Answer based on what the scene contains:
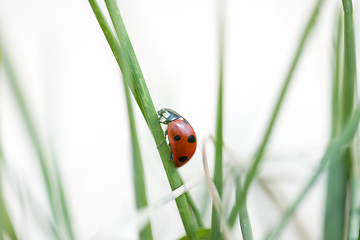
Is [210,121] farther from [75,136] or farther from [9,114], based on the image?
[9,114]

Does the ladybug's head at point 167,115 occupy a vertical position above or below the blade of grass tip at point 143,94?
below

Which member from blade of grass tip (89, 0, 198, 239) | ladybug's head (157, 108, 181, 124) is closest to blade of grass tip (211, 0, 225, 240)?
blade of grass tip (89, 0, 198, 239)

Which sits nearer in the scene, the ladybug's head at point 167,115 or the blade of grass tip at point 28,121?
the blade of grass tip at point 28,121

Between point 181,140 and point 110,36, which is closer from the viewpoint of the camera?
point 110,36

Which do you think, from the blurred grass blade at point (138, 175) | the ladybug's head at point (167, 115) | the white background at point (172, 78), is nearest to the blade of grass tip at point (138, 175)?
the blurred grass blade at point (138, 175)

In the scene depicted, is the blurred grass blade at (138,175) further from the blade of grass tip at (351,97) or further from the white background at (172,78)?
the white background at (172,78)

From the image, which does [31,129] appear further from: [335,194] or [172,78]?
[172,78]

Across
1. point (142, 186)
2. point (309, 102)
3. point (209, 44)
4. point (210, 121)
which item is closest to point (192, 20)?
point (209, 44)

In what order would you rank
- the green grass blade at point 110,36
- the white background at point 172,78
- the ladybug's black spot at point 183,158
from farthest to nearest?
1. the white background at point 172,78
2. the ladybug's black spot at point 183,158
3. the green grass blade at point 110,36

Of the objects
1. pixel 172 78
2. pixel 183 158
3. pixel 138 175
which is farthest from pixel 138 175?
pixel 172 78

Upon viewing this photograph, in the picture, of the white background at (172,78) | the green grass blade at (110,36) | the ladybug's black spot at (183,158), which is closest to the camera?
the green grass blade at (110,36)
